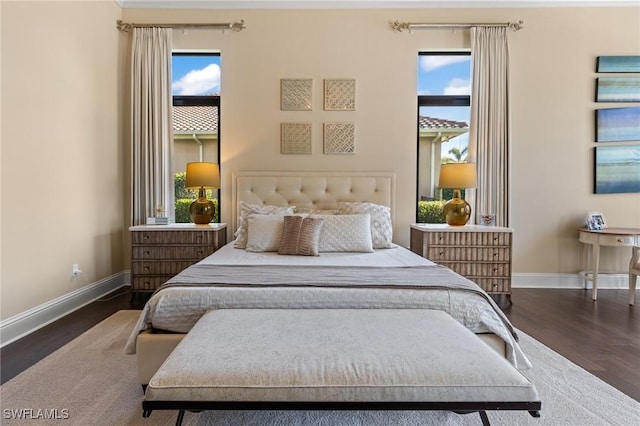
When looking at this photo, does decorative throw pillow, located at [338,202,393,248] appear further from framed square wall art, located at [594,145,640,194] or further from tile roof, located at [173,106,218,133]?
framed square wall art, located at [594,145,640,194]

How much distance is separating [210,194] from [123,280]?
148 centimetres

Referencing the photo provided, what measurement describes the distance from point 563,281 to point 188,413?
4.30 metres

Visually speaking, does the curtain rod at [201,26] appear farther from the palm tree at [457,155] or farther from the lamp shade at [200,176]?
the palm tree at [457,155]

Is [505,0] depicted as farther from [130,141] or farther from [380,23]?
[130,141]

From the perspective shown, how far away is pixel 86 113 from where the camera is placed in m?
3.41

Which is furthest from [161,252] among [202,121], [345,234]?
[345,234]

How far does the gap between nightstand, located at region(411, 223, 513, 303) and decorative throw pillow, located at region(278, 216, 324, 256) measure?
48.8 inches

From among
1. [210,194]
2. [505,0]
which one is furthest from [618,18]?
[210,194]

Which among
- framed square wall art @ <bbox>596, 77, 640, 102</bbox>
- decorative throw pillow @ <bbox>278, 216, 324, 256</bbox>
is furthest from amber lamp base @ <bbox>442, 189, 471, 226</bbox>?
framed square wall art @ <bbox>596, 77, 640, 102</bbox>

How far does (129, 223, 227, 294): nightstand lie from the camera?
135 inches

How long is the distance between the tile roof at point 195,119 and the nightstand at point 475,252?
9.32 ft

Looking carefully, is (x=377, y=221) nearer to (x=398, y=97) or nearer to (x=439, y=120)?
(x=398, y=97)

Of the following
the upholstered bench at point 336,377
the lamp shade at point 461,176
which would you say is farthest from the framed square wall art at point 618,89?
the upholstered bench at point 336,377

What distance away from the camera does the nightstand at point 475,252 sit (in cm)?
343
